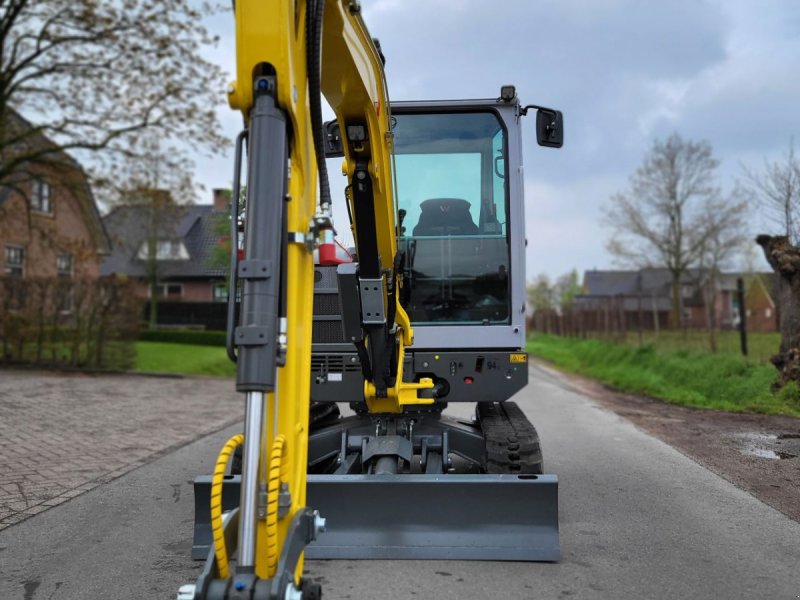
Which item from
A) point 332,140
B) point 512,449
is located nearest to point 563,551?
point 512,449

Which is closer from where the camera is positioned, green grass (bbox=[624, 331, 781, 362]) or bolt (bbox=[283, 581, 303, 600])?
bolt (bbox=[283, 581, 303, 600])

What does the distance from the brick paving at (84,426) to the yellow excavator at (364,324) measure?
97.7 inches

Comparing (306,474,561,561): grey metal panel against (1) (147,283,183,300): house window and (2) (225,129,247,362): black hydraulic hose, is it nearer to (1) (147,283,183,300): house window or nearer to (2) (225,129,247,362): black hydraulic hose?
(2) (225,129,247,362): black hydraulic hose

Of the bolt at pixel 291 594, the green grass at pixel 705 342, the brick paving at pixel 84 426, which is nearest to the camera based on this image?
the bolt at pixel 291 594

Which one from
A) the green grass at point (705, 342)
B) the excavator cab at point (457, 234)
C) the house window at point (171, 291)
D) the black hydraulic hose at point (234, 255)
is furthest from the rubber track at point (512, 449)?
the house window at point (171, 291)

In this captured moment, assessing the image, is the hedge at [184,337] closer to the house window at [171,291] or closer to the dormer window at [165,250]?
the dormer window at [165,250]

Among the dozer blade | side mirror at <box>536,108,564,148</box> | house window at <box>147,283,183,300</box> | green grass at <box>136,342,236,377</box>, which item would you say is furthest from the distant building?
house window at <box>147,283,183,300</box>

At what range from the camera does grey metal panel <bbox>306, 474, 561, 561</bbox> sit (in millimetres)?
4344

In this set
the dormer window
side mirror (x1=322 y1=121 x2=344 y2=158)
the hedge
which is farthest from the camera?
the dormer window

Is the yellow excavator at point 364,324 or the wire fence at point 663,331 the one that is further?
the wire fence at point 663,331

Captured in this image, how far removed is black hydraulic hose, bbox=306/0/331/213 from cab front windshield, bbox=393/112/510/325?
8.02ft

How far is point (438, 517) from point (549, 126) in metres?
3.07

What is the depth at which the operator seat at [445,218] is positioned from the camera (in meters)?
5.83

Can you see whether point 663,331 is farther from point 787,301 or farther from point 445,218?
point 445,218
